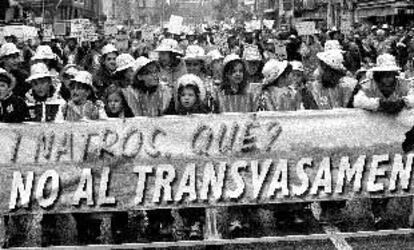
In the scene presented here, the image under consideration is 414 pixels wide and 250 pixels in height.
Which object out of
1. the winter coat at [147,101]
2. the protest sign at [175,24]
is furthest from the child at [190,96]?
the protest sign at [175,24]

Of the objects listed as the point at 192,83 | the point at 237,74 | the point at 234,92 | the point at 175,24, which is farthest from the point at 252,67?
the point at 175,24

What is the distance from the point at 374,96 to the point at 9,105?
351cm

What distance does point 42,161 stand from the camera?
6.49 m

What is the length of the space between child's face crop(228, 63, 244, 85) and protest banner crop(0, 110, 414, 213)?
115cm

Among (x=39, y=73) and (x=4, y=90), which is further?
(x=39, y=73)

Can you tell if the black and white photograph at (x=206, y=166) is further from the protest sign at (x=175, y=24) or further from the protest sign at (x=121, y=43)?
the protest sign at (x=121, y=43)

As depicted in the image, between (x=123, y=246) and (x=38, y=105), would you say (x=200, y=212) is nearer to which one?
(x=123, y=246)

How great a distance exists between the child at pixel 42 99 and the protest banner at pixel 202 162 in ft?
3.39

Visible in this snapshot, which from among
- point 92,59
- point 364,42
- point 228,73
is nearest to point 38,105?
point 228,73

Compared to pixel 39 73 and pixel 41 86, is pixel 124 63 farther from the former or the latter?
pixel 41 86

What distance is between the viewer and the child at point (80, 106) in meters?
7.18

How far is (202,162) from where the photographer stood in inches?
259

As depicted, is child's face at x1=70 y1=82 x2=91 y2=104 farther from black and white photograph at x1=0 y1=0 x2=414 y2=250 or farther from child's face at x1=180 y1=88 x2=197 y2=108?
child's face at x1=180 y1=88 x2=197 y2=108

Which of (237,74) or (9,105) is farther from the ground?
(237,74)
